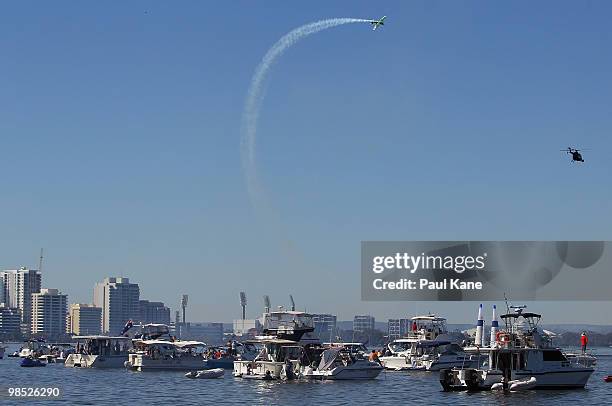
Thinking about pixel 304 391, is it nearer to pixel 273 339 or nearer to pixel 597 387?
pixel 273 339

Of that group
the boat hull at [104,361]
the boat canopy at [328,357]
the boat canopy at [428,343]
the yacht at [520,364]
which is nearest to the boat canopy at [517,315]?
the yacht at [520,364]

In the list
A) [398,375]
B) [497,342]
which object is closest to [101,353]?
[398,375]

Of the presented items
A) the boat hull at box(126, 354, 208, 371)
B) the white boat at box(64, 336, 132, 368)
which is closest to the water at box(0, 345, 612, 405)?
the boat hull at box(126, 354, 208, 371)

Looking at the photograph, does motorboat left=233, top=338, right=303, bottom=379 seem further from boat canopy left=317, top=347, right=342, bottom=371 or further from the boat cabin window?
the boat cabin window

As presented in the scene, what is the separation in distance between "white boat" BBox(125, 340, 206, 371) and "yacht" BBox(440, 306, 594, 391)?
2660 inches

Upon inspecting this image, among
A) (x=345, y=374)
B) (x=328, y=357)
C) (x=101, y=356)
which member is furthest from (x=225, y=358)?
(x=345, y=374)

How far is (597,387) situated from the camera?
130125 millimetres

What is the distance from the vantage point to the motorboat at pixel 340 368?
455 ft

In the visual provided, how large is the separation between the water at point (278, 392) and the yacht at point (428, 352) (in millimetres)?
15477

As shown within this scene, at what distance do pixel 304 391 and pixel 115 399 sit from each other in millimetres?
20398

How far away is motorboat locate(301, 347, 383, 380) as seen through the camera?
455ft

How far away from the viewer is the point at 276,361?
465 feet

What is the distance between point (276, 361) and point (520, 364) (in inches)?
1441

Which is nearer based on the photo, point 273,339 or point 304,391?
point 304,391
